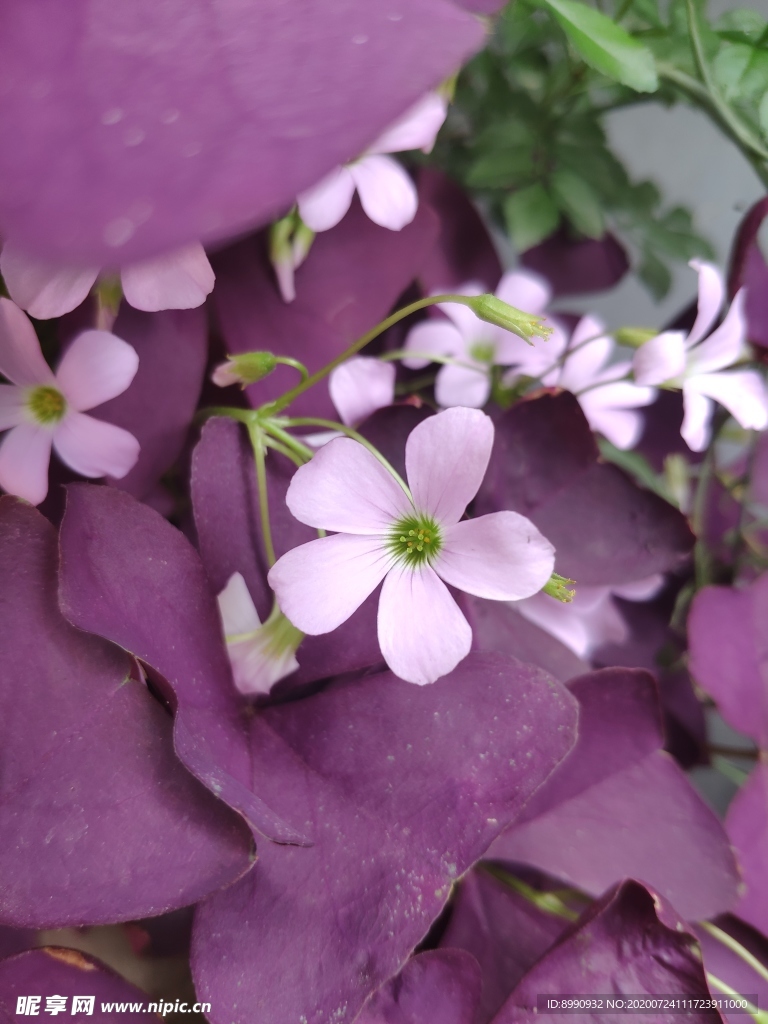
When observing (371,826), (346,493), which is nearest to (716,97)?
(346,493)

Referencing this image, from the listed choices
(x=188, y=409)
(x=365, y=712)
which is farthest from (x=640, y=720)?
(x=188, y=409)

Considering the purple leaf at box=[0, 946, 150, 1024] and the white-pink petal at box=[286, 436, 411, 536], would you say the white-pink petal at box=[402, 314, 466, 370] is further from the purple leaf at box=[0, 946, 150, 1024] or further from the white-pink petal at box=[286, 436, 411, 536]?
the purple leaf at box=[0, 946, 150, 1024]

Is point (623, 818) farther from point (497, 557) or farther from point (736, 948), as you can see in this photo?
point (497, 557)

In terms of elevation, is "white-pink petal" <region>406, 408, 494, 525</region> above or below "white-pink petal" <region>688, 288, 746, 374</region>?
above

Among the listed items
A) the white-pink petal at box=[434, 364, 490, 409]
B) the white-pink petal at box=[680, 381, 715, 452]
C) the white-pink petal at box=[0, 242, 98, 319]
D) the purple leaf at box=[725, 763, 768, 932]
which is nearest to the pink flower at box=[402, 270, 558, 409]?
the white-pink petal at box=[434, 364, 490, 409]

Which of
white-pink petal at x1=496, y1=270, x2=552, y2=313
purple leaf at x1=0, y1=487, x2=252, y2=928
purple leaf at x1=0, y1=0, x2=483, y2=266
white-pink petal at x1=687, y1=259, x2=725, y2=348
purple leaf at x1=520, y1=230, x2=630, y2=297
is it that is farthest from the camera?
purple leaf at x1=520, y1=230, x2=630, y2=297

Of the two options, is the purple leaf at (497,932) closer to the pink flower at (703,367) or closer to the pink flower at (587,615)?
the pink flower at (587,615)

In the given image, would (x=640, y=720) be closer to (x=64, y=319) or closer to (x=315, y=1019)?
(x=315, y=1019)
